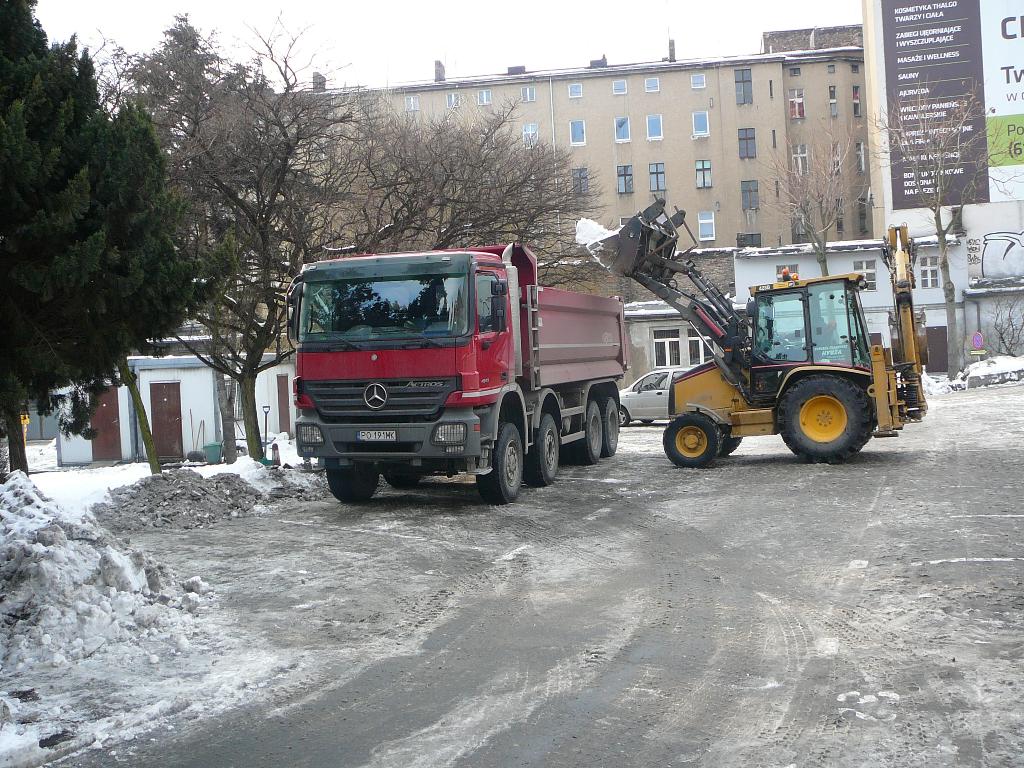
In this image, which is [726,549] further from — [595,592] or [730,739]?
[730,739]

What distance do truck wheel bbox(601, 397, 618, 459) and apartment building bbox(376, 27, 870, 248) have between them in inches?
1731

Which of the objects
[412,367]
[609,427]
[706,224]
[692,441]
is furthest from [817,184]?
[412,367]

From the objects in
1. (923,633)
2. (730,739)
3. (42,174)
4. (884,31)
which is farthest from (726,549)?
(884,31)

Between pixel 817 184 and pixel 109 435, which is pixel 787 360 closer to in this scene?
pixel 109 435

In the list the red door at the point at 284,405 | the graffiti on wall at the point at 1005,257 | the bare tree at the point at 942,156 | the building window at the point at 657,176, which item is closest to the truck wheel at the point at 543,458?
the red door at the point at 284,405

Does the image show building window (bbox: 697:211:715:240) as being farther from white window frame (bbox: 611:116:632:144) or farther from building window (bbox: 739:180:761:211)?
white window frame (bbox: 611:116:632:144)

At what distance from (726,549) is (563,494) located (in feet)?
14.7

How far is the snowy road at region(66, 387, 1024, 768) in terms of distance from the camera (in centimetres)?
492

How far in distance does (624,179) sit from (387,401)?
53.5 m

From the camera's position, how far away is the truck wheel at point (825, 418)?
49.2 feet

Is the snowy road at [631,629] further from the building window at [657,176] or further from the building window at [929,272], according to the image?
the building window at [657,176]

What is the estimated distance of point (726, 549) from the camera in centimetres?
977

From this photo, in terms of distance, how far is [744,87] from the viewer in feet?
205

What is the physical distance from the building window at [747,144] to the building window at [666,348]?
2124 centimetres
